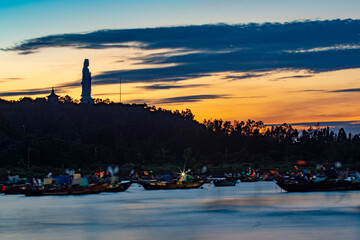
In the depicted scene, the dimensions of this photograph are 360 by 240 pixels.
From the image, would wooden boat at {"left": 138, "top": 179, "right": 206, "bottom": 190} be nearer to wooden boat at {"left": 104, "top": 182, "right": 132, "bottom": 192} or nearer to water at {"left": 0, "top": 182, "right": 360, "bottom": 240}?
wooden boat at {"left": 104, "top": 182, "right": 132, "bottom": 192}

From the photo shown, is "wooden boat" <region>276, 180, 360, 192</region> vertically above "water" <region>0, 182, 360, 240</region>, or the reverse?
"wooden boat" <region>276, 180, 360, 192</region>

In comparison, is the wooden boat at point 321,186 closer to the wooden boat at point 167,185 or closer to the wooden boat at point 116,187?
the wooden boat at point 167,185

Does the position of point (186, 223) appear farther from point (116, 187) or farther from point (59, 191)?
point (116, 187)

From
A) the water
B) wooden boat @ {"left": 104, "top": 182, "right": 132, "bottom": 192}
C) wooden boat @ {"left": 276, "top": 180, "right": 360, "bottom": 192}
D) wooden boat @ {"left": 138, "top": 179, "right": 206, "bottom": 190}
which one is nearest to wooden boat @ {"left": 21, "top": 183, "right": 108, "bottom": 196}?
wooden boat @ {"left": 104, "top": 182, "right": 132, "bottom": 192}

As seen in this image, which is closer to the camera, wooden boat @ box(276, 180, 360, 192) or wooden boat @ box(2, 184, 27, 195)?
wooden boat @ box(276, 180, 360, 192)

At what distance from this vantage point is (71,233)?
65.7 m

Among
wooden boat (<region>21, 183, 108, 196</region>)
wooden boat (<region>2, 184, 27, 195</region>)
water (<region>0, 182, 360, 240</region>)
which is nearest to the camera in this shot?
water (<region>0, 182, 360, 240</region>)

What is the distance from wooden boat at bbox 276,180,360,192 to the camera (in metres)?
141

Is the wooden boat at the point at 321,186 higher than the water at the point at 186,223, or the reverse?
the wooden boat at the point at 321,186

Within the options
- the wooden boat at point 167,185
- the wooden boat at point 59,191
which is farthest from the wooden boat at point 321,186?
the wooden boat at point 59,191

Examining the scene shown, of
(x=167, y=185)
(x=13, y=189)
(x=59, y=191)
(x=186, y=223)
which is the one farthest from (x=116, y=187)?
(x=186, y=223)

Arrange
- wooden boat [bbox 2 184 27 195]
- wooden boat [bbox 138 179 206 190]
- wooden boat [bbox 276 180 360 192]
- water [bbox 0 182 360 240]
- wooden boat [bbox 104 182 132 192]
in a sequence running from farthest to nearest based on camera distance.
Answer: wooden boat [bbox 138 179 206 190] < wooden boat [bbox 2 184 27 195] < wooden boat [bbox 104 182 132 192] < wooden boat [bbox 276 180 360 192] < water [bbox 0 182 360 240]

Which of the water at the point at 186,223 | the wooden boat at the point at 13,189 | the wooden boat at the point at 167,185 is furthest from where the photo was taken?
the wooden boat at the point at 167,185

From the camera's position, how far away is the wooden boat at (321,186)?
140875mm
